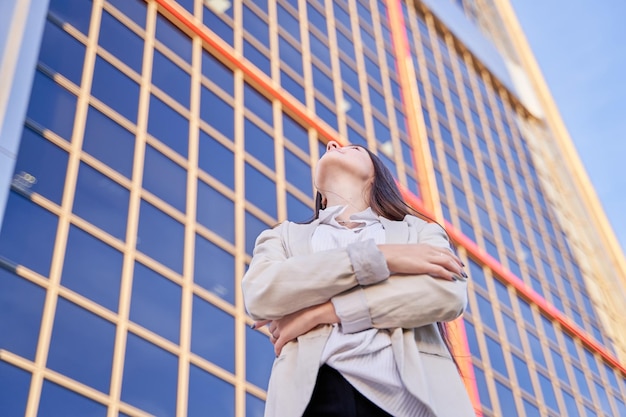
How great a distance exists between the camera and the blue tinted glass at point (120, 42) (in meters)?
14.5

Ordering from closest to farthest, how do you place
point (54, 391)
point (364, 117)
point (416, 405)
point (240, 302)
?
point (416, 405)
point (54, 391)
point (240, 302)
point (364, 117)

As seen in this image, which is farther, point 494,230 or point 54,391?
point 494,230

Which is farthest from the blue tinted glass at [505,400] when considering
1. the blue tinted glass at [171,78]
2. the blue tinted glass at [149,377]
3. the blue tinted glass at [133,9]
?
the blue tinted glass at [133,9]

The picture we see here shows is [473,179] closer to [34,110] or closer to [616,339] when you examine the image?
[616,339]

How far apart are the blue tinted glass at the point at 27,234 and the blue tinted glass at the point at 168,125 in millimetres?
3270

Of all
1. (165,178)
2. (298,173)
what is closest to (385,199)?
(165,178)

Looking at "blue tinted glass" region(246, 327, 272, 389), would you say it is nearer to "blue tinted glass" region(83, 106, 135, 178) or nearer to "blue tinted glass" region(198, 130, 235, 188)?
"blue tinted glass" region(198, 130, 235, 188)

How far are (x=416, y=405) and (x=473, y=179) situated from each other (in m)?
22.3

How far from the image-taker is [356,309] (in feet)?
7.57

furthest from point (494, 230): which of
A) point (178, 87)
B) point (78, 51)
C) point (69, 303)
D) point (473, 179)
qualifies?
point (69, 303)

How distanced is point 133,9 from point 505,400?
10539 mm

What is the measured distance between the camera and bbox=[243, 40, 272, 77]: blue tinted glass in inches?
714

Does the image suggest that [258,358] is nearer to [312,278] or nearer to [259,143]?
[259,143]

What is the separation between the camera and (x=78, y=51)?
13648 millimetres
